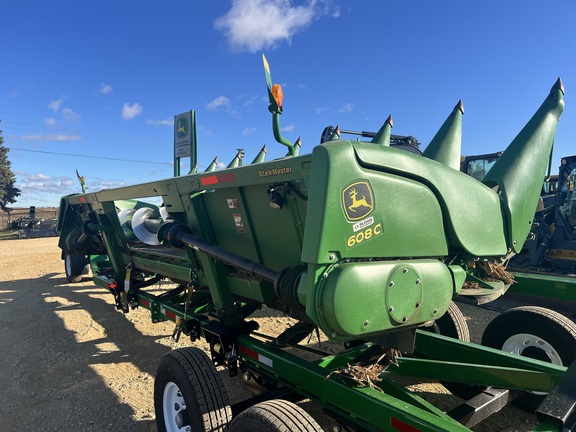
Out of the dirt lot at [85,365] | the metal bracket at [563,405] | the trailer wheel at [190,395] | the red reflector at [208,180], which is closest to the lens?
the metal bracket at [563,405]

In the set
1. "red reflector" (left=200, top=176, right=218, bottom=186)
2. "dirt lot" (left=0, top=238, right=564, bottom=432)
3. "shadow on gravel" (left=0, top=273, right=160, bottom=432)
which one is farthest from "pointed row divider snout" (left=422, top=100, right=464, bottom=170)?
"shadow on gravel" (left=0, top=273, right=160, bottom=432)

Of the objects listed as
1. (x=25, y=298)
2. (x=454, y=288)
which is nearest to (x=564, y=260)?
(x=454, y=288)

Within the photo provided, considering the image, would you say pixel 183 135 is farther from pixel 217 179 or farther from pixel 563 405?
pixel 563 405

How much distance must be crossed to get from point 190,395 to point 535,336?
273cm

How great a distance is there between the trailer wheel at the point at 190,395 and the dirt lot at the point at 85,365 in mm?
619

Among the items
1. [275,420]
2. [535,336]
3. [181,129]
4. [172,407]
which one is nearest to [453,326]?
[535,336]

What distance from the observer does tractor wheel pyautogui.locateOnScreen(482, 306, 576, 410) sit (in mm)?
3059

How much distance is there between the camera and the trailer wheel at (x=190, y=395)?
2.62 meters

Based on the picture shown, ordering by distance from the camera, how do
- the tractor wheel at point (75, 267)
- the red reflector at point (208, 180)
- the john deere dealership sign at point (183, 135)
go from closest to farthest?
the red reflector at point (208, 180) → the john deere dealership sign at point (183, 135) → the tractor wheel at point (75, 267)

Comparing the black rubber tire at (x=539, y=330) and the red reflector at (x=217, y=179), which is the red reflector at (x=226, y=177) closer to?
the red reflector at (x=217, y=179)

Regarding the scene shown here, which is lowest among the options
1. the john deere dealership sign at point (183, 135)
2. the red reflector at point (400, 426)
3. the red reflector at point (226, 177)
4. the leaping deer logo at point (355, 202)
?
the red reflector at point (400, 426)

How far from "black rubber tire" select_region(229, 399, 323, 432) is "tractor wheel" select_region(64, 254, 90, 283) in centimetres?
808

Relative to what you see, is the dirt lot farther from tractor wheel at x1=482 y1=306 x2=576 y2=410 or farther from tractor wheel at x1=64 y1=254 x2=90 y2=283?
tractor wheel at x1=64 y1=254 x2=90 y2=283

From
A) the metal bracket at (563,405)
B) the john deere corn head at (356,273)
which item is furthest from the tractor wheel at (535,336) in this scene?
the metal bracket at (563,405)
